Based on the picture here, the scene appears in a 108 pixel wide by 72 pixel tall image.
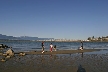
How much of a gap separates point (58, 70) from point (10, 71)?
4533mm

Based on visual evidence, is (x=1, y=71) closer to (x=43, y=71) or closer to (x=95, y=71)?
(x=43, y=71)

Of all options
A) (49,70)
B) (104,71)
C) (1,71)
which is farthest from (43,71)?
(104,71)

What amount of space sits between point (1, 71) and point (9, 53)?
1528cm

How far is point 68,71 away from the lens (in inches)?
704

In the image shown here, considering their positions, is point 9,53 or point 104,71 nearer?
point 104,71

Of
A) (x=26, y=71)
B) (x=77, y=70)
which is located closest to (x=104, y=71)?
(x=77, y=70)

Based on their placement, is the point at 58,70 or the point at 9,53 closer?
the point at 58,70

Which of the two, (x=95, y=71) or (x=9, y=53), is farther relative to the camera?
(x=9, y=53)

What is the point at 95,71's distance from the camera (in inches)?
705

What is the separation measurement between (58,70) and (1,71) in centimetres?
535

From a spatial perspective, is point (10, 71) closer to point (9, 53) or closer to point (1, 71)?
point (1, 71)

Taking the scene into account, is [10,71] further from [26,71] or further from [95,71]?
[95,71]

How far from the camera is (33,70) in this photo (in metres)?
18.3

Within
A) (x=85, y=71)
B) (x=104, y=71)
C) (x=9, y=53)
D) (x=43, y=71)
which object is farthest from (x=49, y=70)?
(x=9, y=53)
